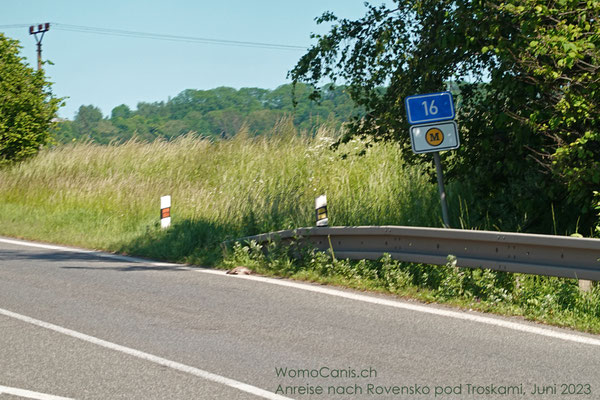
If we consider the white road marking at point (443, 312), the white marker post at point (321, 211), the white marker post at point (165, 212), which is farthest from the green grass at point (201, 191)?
the white road marking at point (443, 312)

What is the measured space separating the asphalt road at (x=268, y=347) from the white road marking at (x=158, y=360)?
11mm

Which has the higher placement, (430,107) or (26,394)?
(430,107)

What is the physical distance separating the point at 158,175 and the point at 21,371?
1563 cm

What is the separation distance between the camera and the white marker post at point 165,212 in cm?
1428

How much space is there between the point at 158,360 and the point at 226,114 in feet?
148

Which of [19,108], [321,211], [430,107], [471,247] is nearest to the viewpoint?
[471,247]

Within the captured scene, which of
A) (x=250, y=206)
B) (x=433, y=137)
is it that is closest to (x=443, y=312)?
(x=433, y=137)

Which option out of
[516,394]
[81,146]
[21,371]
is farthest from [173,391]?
[81,146]

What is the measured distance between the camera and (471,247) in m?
8.26

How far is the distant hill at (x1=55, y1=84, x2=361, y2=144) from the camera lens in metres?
14.4

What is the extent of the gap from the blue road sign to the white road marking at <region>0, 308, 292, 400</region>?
4.69 meters

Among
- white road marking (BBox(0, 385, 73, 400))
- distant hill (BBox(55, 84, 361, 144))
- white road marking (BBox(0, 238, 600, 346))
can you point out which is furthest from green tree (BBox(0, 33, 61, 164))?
white road marking (BBox(0, 385, 73, 400))

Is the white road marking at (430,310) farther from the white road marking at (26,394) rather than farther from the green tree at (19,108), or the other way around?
the green tree at (19,108)

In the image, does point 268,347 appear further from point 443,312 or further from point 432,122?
point 432,122
